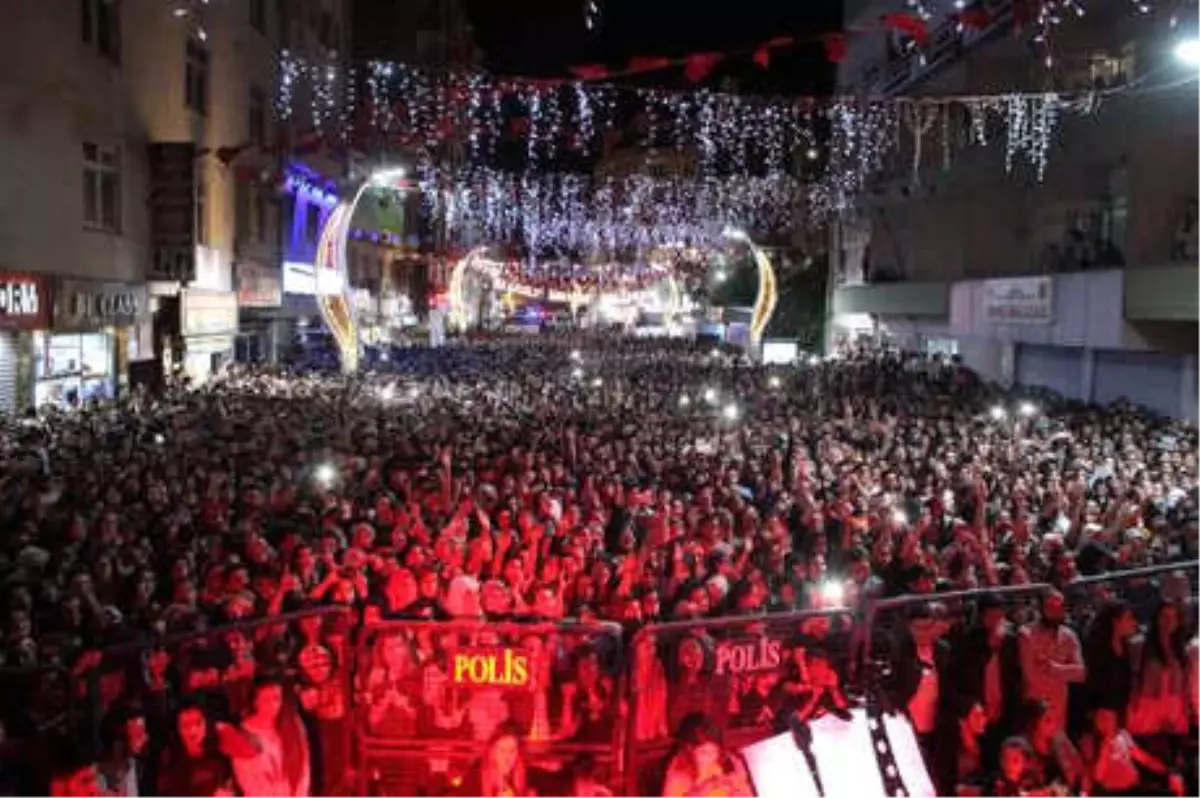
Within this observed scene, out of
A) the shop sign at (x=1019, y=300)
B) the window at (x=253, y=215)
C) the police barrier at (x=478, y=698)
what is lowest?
the police barrier at (x=478, y=698)

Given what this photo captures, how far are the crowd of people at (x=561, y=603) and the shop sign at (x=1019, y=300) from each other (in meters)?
10.7

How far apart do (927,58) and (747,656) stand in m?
34.2

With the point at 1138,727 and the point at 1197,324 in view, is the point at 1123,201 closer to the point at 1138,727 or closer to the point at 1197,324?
the point at 1197,324

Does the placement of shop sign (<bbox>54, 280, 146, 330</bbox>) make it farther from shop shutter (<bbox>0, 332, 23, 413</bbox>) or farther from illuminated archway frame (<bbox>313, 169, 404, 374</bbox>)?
illuminated archway frame (<bbox>313, 169, 404, 374</bbox>)

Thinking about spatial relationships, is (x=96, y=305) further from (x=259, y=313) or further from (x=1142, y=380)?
(x=1142, y=380)

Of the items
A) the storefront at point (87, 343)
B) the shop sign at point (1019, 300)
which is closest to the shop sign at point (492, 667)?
the storefront at point (87, 343)

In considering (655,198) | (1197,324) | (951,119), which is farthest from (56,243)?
(655,198)

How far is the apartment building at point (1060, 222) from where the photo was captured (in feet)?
78.8

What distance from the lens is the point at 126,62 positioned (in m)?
22.2

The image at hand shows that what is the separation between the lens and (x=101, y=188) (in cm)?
2153

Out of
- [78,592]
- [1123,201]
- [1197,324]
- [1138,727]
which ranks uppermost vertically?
[1123,201]

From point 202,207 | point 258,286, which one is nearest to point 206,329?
point 202,207

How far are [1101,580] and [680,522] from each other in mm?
4333

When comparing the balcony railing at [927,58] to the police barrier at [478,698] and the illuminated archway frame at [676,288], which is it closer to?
the illuminated archway frame at [676,288]
